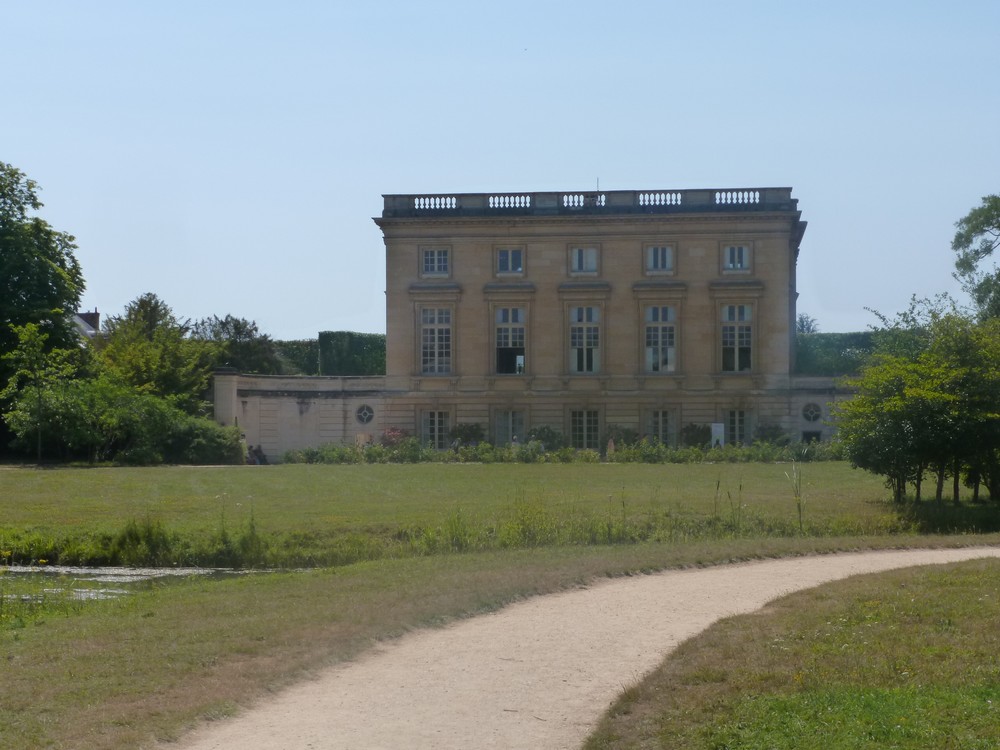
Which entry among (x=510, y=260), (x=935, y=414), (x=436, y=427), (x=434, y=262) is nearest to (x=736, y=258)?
(x=510, y=260)

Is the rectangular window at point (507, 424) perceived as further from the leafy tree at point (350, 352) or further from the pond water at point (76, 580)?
the pond water at point (76, 580)

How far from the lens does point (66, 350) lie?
43.0 metres

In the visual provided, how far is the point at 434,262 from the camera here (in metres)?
53.6

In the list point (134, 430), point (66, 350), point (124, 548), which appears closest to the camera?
point (124, 548)

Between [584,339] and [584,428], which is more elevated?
[584,339]

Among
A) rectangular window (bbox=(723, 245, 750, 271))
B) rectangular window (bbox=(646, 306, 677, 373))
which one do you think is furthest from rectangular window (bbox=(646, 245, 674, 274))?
rectangular window (bbox=(723, 245, 750, 271))

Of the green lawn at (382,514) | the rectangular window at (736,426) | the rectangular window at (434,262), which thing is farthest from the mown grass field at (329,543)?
the rectangular window at (434,262)

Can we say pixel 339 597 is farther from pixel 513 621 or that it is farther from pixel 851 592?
pixel 851 592

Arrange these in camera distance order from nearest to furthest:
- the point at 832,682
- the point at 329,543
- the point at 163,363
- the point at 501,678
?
the point at 832,682
the point at 501,678
the point at 329,543
the point at 163,363

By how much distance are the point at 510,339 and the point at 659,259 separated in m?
7.22

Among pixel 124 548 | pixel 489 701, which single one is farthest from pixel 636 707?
pixel 124 548

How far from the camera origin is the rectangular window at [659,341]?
174 ft

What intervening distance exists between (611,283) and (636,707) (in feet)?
146

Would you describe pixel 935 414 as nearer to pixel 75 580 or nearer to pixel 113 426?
pixel 75 580
